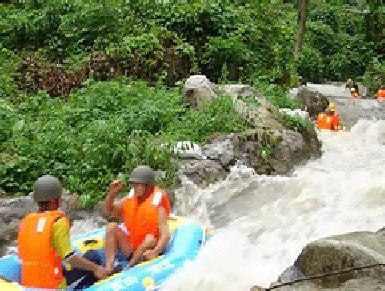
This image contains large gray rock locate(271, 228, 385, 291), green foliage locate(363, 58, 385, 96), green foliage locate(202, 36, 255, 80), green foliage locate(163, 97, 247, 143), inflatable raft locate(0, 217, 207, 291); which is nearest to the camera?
large gray rock locate(271, 228, 385, 291)

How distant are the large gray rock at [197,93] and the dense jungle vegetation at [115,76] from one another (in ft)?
0.68

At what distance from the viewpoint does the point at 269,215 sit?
806cm

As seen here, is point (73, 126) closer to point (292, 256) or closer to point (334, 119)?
point (292, 256)

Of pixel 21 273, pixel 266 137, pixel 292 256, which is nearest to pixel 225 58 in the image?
pixel 266 137

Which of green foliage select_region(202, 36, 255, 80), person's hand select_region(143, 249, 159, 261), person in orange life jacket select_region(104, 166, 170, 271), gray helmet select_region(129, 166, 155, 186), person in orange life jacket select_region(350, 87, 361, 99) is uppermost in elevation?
green foliage select_region(202, 36, 255, 80)

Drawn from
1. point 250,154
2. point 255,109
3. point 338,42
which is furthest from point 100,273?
point 338,42

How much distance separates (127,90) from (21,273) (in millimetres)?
6080

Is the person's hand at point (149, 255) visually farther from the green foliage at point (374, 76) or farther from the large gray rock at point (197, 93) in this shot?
the green foliage at point (374, 76)

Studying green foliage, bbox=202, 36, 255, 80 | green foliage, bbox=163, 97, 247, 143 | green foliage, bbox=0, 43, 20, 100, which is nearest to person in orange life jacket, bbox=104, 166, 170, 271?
green foliage, bbox=163, 97, 247, 143

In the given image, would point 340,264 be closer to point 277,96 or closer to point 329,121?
point 277,96

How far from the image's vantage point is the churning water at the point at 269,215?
19.8 feet

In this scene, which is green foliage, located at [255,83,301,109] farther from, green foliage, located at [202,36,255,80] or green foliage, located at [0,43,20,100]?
green foliage, located at [0,43,20,100]

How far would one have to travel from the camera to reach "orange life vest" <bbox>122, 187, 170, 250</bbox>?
5824 millimetres

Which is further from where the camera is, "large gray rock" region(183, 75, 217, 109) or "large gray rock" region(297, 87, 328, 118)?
"large gray rock" region(297, 87, 328, 118)
